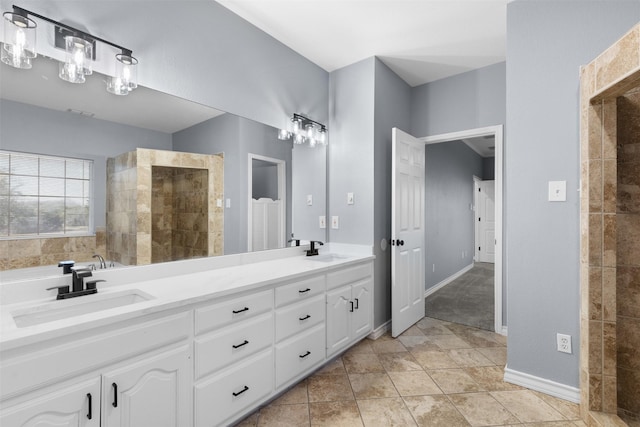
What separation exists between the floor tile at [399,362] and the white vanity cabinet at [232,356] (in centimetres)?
102

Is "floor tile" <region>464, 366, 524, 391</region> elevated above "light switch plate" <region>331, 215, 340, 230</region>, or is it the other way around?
"light switch plate" <region>331, 215, 340, 230</region>

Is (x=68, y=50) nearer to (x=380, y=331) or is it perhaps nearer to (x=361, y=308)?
(x=361, y=308)

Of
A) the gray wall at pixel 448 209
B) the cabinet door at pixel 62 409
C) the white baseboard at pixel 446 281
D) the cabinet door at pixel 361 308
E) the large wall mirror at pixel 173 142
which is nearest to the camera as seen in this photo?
the cabinet door at pixel 62 409

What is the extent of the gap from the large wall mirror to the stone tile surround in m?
2.04

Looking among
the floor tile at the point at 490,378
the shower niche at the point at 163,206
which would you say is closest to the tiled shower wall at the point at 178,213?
the shower niche at the point at 163,206

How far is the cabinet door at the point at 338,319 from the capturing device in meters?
2.34

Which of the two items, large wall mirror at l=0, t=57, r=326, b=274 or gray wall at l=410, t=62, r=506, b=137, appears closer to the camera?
large wall mirror at l=0, t=57, r=326, b=274

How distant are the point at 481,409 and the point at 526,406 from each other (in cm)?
30

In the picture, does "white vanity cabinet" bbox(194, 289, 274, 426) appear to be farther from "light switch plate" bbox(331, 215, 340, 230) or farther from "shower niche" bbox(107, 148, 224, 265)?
"light switch plate" bbox(331, 215, 340, 230)

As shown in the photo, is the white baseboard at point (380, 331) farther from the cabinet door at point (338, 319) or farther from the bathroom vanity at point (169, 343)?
the bathroom vanity at point (169, 343)

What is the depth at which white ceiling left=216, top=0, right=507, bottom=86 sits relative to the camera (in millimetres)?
2250

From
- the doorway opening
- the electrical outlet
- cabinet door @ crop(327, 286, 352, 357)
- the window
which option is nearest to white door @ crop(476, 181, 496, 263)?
the doorway opening

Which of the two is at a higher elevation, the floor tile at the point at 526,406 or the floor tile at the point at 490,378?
the floor tile at the point at 490,378

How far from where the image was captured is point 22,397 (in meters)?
1.00
